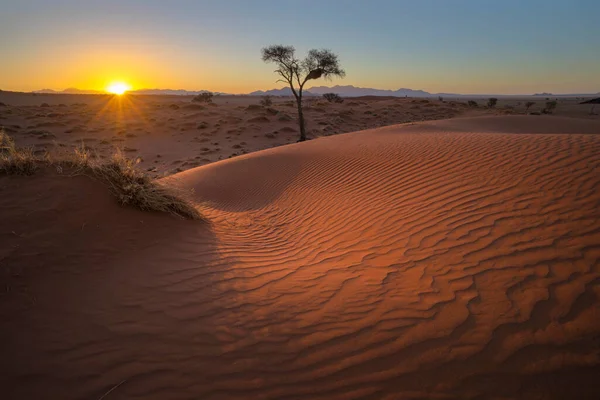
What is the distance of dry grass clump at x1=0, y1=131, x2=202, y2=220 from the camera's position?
172 inches

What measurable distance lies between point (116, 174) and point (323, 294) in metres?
3.79

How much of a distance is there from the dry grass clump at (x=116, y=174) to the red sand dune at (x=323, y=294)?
0.20 metres

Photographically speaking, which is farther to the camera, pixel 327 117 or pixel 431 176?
pixel 327 117

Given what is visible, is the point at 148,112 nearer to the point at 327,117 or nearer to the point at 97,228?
the point at 327,117

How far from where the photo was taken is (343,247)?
464 centimetres

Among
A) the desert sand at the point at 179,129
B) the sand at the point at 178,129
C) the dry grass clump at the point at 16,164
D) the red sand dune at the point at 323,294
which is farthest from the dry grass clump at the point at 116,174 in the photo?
the sand at the point at 178,129

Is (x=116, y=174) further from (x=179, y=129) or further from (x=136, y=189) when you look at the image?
A: (x=179, y=129)

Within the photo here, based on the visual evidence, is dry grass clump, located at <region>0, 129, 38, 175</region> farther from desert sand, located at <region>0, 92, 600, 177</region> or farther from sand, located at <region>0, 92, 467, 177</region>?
sand, located at <region>0, 92, 467, 177</region>

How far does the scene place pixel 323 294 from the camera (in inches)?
134

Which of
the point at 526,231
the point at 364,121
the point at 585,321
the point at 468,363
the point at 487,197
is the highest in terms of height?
the point at 364,121

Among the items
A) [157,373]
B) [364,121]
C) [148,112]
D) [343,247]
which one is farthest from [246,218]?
[148,112]

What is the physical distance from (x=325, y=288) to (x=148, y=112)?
106 ft

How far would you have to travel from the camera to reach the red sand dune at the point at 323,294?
2.24 meters

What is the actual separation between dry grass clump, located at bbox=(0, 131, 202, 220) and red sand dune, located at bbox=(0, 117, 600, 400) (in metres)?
0.20
